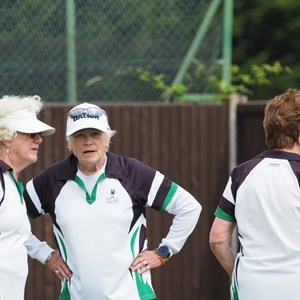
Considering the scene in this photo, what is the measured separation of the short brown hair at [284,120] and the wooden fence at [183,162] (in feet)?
10.3

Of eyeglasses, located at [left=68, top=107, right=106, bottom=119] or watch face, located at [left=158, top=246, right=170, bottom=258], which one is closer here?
eyeglasses, located at [left=68, top=107, right=106, bottom=119]

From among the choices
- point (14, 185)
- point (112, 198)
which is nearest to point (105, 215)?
point (112, 198)

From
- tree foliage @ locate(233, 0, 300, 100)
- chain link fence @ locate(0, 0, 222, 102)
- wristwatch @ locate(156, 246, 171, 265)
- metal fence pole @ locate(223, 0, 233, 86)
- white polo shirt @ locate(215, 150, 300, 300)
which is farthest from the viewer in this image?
tree foliage @ locate(233, 0, 300, 100)

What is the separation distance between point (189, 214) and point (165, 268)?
273 cm

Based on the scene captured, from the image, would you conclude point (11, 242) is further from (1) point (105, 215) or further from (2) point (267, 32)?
(2) point (267, 32)

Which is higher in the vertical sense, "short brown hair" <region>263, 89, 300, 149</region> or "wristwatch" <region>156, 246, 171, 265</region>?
"short brown hair" <region>263, 89, 300, 149</region>

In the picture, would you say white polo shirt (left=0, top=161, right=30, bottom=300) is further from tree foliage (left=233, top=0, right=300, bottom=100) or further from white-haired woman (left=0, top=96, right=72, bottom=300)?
tree foliage (left=233, top=0, right=300, bottom=100)

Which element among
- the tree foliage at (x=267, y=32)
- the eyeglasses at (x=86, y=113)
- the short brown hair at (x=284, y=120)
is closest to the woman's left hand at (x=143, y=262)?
the eyeglasses at (x=86, y=113)

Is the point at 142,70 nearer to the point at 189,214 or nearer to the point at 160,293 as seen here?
the point at 160,293

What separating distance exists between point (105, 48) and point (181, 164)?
1.11 metres

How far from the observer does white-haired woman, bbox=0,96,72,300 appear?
19.3ft

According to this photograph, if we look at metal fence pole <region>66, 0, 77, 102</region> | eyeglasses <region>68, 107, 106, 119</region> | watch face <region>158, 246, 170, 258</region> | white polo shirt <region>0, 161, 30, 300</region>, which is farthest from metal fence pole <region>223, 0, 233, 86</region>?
white polo shirt <region>0, 161, 30, 300</region>

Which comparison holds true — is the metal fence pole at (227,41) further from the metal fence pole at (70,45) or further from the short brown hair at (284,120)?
the short brown hair at (284,120)

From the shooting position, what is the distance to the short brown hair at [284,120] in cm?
594
